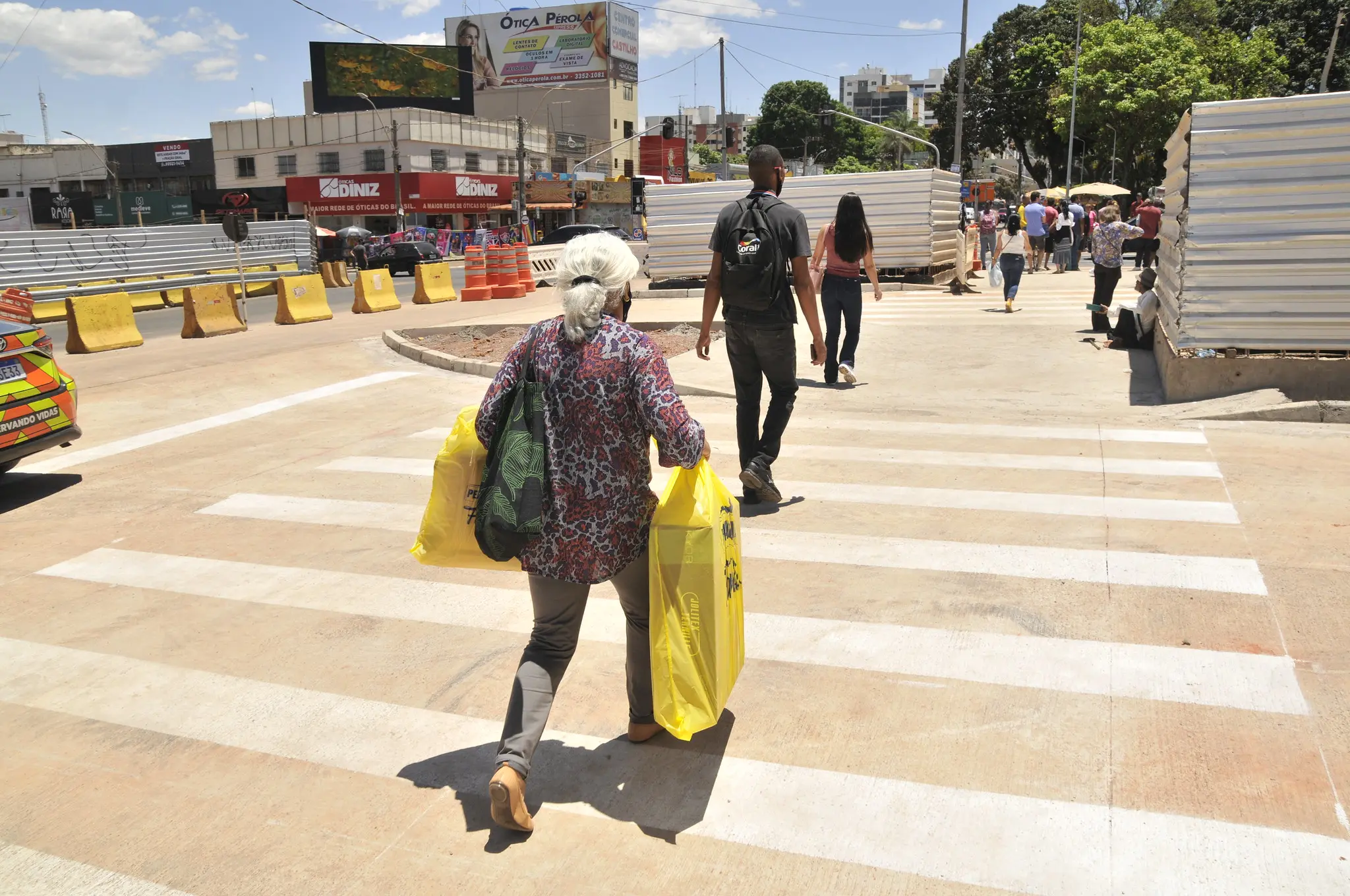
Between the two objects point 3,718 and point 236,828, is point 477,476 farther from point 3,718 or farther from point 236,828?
point 3,718

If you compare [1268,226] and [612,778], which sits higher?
[1268,226]

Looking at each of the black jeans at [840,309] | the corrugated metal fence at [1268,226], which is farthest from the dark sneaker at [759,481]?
the corrugated metal fence at [1268,226]

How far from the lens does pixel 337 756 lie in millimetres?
3920

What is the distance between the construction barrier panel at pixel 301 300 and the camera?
2056 centimetres

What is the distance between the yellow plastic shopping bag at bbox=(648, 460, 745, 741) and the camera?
3.36m

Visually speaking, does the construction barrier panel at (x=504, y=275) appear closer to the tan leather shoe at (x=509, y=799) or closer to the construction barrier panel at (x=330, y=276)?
the construction barrier panel at (x=330, y=276)

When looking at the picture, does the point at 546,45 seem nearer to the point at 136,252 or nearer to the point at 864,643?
the point at 136,252

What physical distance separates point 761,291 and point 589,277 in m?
2.90

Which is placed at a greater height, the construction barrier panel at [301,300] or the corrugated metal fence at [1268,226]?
the corrugated metal fence at [1268,226]

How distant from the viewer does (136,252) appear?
→ 27.6 meters

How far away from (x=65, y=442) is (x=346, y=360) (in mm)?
6490

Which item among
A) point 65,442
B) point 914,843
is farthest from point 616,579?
point 65,442

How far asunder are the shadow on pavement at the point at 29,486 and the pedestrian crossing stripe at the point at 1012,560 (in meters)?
3.12

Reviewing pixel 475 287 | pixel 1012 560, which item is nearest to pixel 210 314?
pixel 475 287
